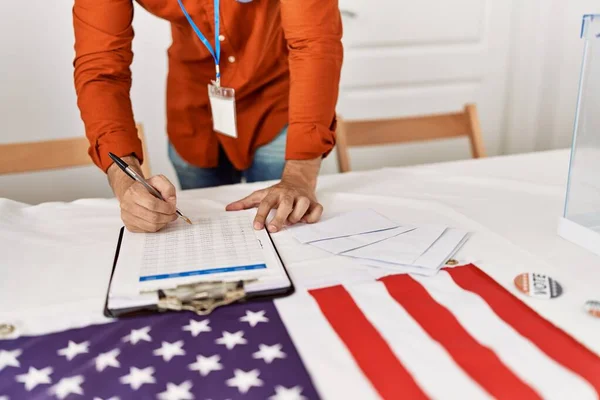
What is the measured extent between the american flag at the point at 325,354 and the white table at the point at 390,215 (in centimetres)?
5

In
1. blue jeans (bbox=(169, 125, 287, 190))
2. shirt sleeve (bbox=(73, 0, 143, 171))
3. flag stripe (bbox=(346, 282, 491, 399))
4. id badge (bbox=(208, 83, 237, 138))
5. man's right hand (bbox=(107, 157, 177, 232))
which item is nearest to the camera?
flag stripe (bbox=(346, 282, 491, 399))

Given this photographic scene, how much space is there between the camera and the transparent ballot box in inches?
36.0

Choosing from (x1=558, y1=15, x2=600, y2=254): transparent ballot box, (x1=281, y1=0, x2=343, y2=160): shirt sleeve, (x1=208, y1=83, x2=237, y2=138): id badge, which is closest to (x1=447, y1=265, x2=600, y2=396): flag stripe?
(x1=558, y1=15, x2=600, y2=254): transparent ballot box

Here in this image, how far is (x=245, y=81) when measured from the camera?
1.33 m

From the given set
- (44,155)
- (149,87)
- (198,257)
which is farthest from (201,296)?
(149,87)

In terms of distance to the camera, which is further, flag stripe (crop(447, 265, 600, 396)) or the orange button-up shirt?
the orange button-up shirt

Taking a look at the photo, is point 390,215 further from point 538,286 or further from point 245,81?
point 245,81

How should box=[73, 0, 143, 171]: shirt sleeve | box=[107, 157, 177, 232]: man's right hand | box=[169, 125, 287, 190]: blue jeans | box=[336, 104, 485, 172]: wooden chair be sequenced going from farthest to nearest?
box=[336, 104, 485, 172]: wooden chair, box=[169, 125, 287, 190]: blue jeans, box=[73, 0, 143, 171]: shirt sleeve, box=[107, 157, 177, 232]: man's right hand

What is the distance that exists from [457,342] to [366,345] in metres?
0.10

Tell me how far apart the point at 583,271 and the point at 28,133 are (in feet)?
6.37

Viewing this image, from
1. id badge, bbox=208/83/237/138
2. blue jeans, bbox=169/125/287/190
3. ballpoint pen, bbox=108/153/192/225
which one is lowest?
blue jeans, bbox=169/125/287/190

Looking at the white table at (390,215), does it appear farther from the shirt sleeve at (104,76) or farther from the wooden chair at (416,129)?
the wooden chair at (416,129)

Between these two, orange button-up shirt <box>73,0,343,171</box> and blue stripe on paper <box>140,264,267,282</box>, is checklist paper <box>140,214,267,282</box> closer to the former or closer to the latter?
blue stripe on paper <box>140,264,267,282</box>

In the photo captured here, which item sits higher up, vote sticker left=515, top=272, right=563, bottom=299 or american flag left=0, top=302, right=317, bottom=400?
american flag left=0, top=302, right=317, bottom=400
